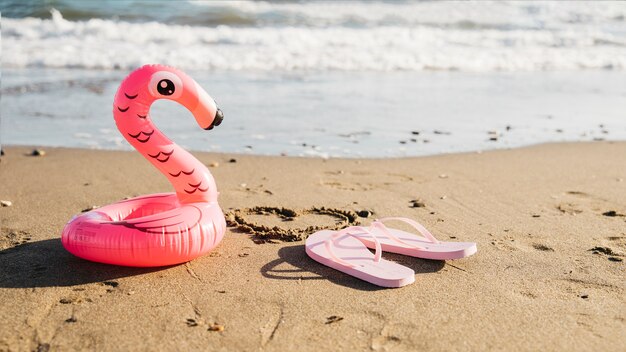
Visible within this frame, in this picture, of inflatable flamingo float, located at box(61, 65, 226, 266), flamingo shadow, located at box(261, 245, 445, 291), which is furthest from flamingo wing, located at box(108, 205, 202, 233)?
flamingo shadow, located at box(261, 245, 445, 291)

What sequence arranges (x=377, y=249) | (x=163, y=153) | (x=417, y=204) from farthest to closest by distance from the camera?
1. (x=417, y=204)
2. (x=163, y=153)
3. (x=377, y=249)

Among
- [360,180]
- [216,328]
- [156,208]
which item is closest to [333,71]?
[360,180]

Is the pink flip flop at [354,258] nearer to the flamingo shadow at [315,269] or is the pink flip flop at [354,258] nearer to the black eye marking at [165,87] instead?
the flamingo shadow at [315,269]

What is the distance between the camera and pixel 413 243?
3992 mm

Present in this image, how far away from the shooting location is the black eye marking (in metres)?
3.80

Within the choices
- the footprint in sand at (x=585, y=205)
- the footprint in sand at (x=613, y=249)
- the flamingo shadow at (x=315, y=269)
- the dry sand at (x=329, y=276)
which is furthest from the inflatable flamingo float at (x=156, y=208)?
the footprint in sand at (x=585, y=205)

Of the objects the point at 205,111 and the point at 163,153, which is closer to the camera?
the point at 205,111

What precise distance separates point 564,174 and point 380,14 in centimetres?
1237

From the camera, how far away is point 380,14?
57.1 feet

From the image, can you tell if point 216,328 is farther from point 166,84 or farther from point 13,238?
Answer: point 13,238

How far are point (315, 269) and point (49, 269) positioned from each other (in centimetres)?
147

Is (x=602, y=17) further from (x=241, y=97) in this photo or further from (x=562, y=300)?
(x=562, y=300)

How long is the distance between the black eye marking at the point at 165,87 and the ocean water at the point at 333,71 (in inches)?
102

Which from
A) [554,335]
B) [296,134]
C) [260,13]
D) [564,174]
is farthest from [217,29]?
[554,335]
